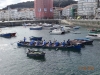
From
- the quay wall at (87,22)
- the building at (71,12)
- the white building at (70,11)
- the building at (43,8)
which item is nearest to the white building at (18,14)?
the white building at (70,11)

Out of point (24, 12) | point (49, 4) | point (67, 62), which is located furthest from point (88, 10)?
point (67, 62)

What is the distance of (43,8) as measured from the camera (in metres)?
127

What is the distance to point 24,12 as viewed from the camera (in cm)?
15762

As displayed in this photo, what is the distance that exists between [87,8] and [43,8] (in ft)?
85.0

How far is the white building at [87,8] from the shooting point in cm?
12036

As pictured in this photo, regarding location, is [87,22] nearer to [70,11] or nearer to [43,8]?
[43,8]

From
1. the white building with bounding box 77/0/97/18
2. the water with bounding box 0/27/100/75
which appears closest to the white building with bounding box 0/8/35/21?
the white building with bounding box 77/0/97/18

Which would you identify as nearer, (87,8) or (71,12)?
(87,8)

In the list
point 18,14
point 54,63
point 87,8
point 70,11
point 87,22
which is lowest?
point 54,63

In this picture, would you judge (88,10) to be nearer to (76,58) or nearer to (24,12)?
(24,12)

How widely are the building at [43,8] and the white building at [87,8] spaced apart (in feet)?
60.1

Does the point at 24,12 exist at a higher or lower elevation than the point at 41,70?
higher

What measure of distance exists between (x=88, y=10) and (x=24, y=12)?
54.1 metres

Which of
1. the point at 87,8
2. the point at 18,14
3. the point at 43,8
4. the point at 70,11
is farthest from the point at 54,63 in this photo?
the point at 18,14
